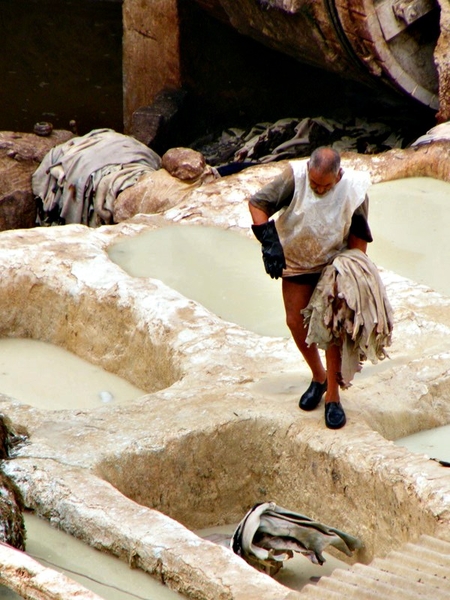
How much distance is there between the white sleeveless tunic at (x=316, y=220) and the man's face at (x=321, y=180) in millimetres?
25

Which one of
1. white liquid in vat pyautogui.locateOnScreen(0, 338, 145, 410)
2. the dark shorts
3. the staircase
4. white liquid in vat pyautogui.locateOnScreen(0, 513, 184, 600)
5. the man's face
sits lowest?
white liquid in vat pyautogui.locateOnScreen(0, 338, 145, 410)

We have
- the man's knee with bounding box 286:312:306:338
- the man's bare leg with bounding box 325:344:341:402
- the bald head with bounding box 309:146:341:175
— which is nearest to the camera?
the bald head with bounding box 309:146:341:175

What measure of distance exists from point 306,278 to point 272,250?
334 millimetres

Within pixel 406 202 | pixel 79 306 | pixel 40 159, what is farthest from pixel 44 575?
pixel 40 159

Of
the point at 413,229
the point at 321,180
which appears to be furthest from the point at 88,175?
the point at 321,180

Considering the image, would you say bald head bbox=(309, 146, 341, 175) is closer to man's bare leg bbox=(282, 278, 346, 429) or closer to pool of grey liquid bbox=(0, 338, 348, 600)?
man's bare leg bbox=(282, 278, 346, 429)

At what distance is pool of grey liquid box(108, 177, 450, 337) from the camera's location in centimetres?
714

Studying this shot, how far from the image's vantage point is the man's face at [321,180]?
503cm

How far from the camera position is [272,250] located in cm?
507

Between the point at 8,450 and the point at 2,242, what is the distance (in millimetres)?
2702

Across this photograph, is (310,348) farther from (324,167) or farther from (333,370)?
(324,167)

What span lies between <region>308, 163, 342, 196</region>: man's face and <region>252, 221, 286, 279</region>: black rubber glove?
0.26 meters

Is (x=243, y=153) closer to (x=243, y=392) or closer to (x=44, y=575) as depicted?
(x=243, y=392)

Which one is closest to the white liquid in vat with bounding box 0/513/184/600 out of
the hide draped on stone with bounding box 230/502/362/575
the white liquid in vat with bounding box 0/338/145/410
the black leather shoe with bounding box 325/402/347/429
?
the hide draped on stone with bounding box 230/502/362/575
